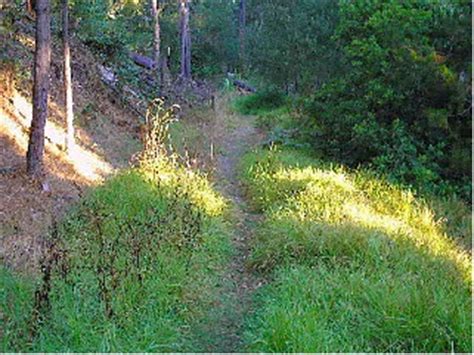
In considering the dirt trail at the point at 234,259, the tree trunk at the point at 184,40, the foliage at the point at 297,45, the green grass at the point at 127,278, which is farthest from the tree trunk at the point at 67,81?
the tree trunk at the point at 184,40

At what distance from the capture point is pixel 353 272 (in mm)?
5641

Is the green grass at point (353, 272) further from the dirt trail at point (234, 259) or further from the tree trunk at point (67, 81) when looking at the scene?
the tree trunk at point (67, 81)

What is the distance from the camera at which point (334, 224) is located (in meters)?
6.71

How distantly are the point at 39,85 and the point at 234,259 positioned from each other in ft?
12.9

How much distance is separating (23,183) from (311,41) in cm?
1030

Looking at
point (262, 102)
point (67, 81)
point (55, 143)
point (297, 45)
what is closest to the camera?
point (67, 81)

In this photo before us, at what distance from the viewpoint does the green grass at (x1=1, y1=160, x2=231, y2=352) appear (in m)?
4.40

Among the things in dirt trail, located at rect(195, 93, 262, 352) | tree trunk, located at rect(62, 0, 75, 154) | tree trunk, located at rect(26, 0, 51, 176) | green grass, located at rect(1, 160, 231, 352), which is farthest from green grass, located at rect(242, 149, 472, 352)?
tree trunk, located at rect(62, 0, 75, 154)

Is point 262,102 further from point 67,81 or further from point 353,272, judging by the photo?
point 353,272

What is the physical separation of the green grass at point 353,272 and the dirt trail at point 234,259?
180mm

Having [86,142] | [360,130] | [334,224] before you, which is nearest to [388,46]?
→ [360,130]

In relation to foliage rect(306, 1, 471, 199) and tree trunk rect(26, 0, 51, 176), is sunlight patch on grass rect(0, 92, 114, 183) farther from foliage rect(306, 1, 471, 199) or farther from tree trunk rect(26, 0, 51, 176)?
foliage rect(306, 1, 471, 199)

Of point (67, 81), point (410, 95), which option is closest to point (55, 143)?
point (67, 81)

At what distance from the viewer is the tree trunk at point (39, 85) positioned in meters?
8.09
